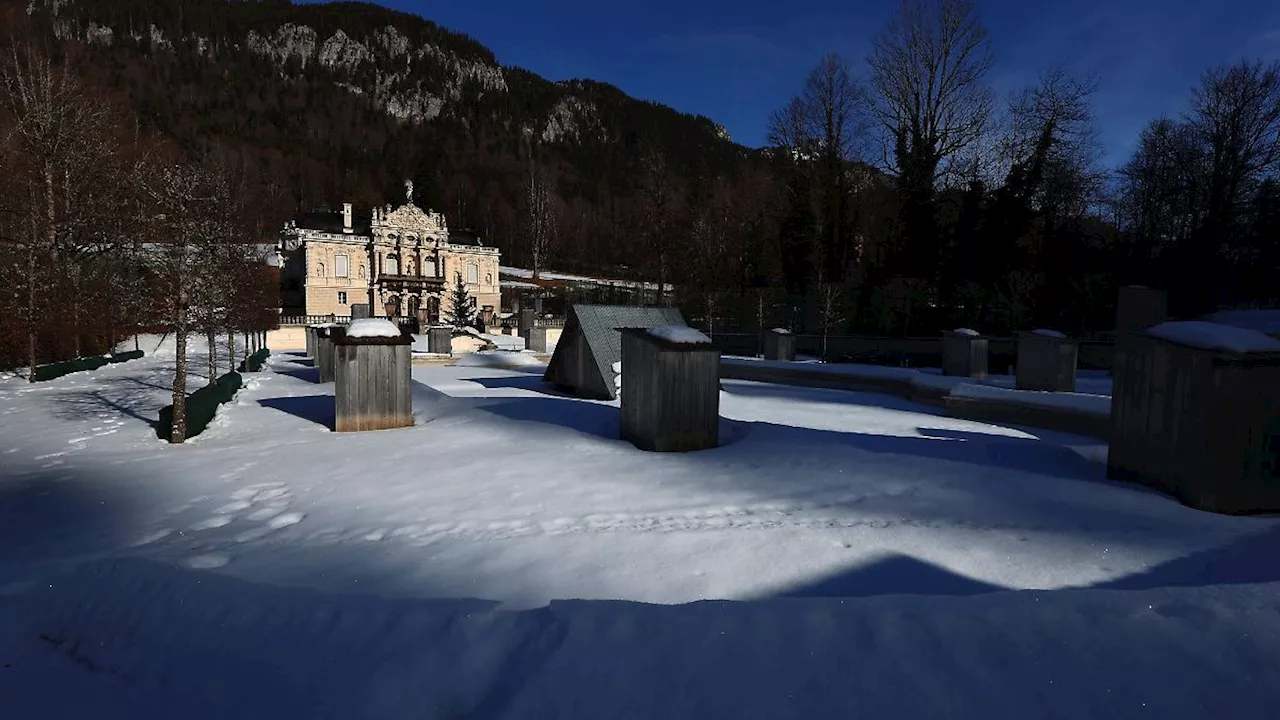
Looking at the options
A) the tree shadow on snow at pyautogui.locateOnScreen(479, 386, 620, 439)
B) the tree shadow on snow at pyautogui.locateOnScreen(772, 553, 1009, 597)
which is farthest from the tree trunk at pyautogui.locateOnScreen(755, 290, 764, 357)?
the tree shadow on snow at pyautogui.locateOnScreen(772, 553, 1009, 597)

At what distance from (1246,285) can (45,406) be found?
40.4 m

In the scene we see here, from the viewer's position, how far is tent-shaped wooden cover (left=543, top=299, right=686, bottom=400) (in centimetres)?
1363

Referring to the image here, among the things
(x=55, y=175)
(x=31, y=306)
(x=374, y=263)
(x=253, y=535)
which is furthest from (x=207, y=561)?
(x=374, y=263)

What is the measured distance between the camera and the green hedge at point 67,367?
17156mm

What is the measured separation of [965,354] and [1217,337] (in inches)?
506

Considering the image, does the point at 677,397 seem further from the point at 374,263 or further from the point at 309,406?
the point at 374,263

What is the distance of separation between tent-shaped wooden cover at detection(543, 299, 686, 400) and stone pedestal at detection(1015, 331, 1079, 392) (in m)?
8.61

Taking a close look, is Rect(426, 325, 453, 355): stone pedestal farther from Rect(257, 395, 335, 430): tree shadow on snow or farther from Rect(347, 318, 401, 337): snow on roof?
Rect(347, 318, 401, 337): snow on roof

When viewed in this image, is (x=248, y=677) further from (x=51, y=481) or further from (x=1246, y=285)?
(x=1246, y=285)

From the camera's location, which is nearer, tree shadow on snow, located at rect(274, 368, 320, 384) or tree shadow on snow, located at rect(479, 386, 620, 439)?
tree shadow on snow, located at rect(479, 386, 620, 439)

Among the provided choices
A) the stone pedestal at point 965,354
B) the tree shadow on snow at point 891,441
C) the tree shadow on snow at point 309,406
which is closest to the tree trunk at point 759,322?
the stone pedestal at point 965,354

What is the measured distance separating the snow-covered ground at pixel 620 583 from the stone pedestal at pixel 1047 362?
20.9ft

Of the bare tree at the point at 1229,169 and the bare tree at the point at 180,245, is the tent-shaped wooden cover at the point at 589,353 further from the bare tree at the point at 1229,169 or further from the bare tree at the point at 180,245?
the bare tree at the point at 1229,169

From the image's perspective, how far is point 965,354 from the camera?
57.1 ft
